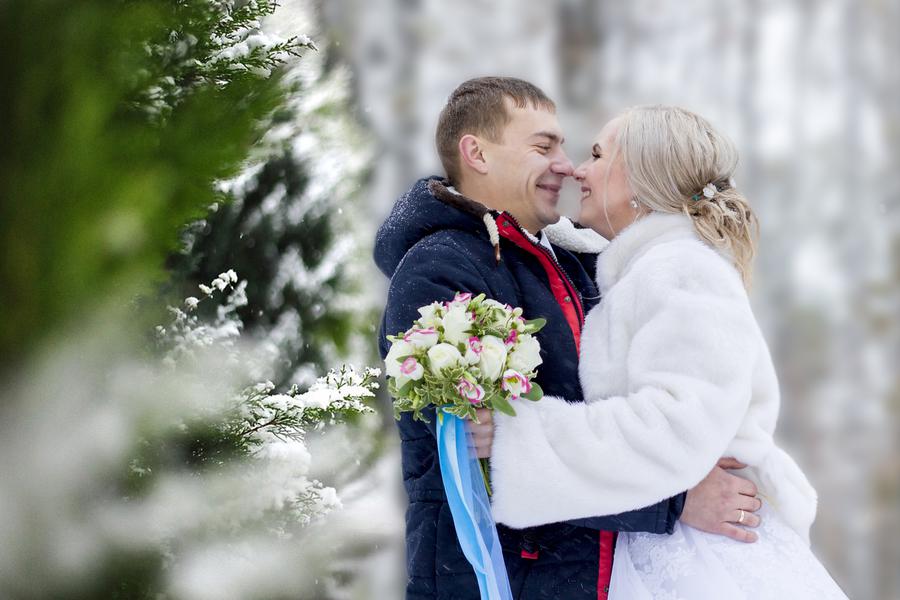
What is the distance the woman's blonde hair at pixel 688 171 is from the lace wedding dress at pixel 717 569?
1.74 feet

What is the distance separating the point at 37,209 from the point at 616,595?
4.09 feet

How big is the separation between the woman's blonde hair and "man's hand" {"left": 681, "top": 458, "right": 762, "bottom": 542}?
16.5 inches

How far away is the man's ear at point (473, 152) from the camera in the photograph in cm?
225

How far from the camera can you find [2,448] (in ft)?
3.55

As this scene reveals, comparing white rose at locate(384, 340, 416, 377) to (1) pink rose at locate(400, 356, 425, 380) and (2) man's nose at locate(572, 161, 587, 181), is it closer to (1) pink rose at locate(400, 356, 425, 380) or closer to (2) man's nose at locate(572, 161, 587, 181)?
(1) pink rose at locate(400, 356, 425, 380)

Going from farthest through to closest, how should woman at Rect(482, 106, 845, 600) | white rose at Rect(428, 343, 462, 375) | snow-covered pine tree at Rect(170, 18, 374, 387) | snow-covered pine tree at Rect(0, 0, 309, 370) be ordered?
1. snow-covered pine tree at Rect(170, 18, 374, 387)
2. woman at Rect(482, 106, 845, 600)
3. white rose at Rect(428, 343, 462, 375)
4. snow-covered pine tree at Rect(0, 0, 309, 370)

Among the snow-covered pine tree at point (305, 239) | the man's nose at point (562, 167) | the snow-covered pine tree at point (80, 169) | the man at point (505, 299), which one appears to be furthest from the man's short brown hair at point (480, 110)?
the snow-covered pine tree at point (80, 169)

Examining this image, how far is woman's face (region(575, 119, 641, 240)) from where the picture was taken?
2.02 m

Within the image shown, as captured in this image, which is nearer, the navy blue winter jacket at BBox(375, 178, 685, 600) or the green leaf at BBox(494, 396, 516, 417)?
the green leaf at BBox(494, 396, 516, 417)

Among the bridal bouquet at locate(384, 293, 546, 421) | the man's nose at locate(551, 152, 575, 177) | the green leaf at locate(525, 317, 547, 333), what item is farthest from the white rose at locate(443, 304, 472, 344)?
the man's nose at locate(551, 152, 575, 177)

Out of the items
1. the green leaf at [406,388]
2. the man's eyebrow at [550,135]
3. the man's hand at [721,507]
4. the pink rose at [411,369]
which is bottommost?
the man's hand at [721,507]

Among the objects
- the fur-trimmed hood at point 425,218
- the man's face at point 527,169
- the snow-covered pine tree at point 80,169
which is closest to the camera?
the snow-covered pine tree at point 80,169

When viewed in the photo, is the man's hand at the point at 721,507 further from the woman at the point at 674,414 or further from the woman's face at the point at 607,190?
the woman's face at the point at 607,190

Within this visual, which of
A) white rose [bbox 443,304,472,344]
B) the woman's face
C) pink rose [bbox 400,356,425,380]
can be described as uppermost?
the woman's face
